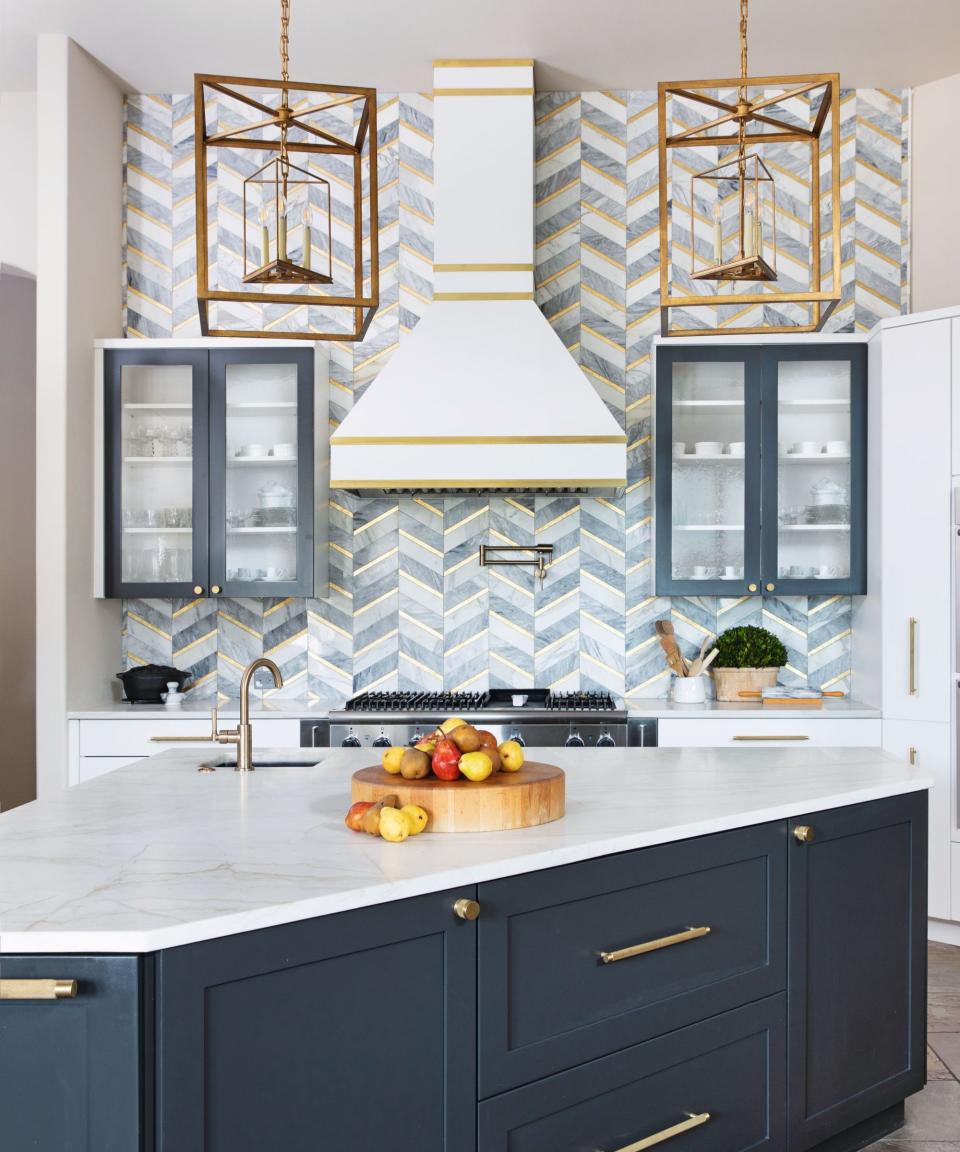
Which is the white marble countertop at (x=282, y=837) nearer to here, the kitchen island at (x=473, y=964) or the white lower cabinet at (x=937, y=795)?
the kitchen island at (x=473, y=964)

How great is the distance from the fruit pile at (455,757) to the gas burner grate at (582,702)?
211 cm

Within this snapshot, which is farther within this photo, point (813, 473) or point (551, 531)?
point (551, 531)

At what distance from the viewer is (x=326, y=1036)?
1.67 metres

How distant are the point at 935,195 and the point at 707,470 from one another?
65.4 inches

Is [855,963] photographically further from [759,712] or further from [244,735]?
[759,712]

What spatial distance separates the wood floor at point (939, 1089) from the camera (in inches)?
104

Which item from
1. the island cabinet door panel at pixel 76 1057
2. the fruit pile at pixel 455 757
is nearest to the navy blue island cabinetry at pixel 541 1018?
the island cabinet door panel at pixel 76 1057

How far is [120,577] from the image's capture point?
4.62m

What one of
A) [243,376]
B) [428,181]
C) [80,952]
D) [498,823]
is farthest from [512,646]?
[80,952]

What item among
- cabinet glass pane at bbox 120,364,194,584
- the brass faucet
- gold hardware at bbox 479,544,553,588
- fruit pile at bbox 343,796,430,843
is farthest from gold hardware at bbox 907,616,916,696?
cabinet glass pane at bbox 120,364,194,584

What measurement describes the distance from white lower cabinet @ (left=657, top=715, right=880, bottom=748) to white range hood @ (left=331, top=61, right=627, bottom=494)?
105 cm

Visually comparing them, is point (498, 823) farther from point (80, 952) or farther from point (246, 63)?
point (246, 63)

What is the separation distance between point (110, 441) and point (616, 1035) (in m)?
3.51

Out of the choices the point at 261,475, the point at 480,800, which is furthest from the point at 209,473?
the point at 480,800
